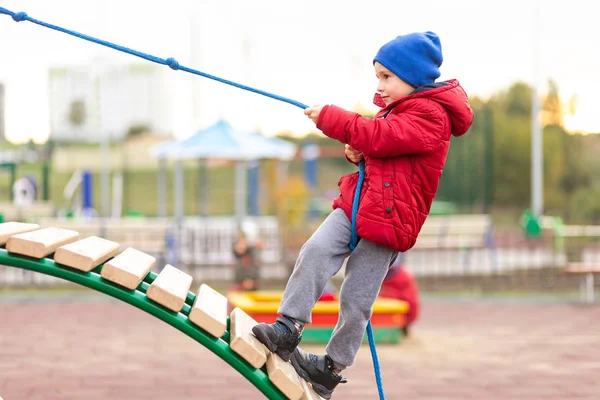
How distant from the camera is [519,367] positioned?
23.7 feet

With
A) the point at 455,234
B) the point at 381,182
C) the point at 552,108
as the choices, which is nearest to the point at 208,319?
the point at 381,182

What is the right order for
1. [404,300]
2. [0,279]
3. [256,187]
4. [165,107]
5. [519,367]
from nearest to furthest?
[519,367], [404,300], [0,279], [256,187], [165,107]

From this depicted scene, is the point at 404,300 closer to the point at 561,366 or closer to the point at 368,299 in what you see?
the point at 561,366

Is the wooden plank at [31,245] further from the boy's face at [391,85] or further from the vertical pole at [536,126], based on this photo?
the vertical pole at [536,126]

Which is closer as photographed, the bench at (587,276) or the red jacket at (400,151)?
the red jacket at (400,151)

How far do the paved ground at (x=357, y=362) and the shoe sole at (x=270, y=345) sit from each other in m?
2.18

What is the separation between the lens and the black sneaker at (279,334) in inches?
148

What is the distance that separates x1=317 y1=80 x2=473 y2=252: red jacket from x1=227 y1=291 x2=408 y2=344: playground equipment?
4.44 meters

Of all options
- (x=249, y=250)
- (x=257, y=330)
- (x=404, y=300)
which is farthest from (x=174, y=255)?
(x=257, y=330)

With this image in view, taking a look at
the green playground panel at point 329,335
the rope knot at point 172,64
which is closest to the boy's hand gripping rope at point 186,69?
the rope knot at point 172,64

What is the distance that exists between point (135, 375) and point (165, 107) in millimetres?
29928

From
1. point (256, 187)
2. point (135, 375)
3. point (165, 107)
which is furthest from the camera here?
point (165, 107)

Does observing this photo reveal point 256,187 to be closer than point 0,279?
No

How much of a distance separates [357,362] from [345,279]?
3.76m
